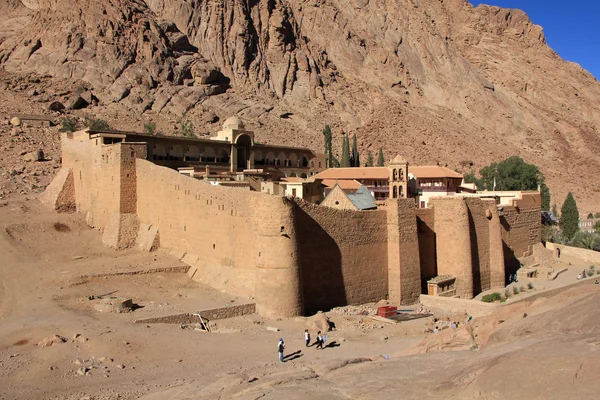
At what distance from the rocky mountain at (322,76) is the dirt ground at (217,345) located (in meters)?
33.9

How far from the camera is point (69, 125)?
147ft

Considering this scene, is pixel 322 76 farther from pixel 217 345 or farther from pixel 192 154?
pixel 217 345

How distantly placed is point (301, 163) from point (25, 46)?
1395 inches

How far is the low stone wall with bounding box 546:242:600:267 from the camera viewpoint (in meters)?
32.7

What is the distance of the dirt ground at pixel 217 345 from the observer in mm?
8516

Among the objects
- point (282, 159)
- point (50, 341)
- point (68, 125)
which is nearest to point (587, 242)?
point (282, 159)

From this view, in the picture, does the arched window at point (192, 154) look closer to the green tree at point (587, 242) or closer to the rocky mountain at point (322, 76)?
the rocky mountain at point (322, 76)

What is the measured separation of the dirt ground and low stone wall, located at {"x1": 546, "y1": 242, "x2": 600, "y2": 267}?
1551 cm

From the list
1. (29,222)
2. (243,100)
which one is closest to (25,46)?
(243,100)

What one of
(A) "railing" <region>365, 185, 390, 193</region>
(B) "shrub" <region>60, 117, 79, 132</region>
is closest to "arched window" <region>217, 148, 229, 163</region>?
(A) "railing" <region>365, 185, 390, 193</region>

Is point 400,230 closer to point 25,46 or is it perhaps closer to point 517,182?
point 517,182

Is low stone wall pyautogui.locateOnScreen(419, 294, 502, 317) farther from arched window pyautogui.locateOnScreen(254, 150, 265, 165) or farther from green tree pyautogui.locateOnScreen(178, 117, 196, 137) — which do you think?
green tree pyautogui.locateOnScreen(178, 117, 196, 137)

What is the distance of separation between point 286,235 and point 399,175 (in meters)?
14.4

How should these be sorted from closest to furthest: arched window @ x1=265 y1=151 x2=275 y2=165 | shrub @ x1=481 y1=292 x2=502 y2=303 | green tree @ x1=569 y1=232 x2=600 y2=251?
1. shrub @ x1=481 y1=292 x2=502 y2=303
2. green tree @ x1=569 y1=232 x2=600 y2=251
3. arched window @ x1=265 y1=151 x2=275 y2=165
